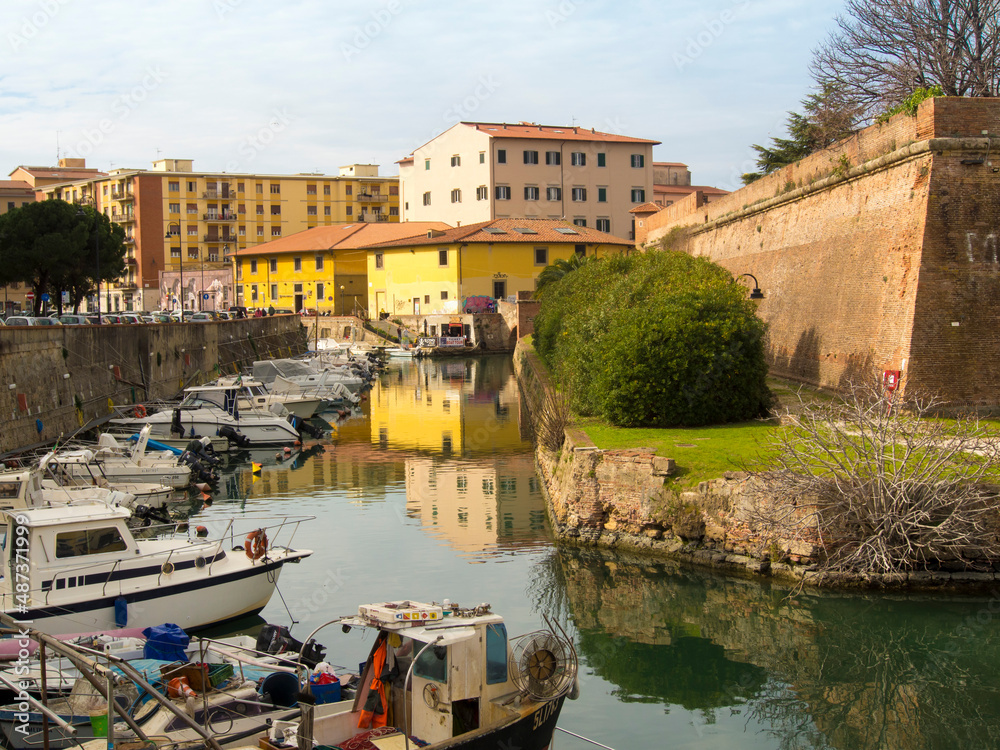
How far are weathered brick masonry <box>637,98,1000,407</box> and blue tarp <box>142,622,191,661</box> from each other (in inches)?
587

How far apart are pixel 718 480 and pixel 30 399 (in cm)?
2095

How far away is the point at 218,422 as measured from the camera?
3172 centimetres

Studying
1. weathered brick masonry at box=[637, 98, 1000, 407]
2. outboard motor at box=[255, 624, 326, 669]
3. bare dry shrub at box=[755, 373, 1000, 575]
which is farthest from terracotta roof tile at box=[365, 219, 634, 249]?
outboard motor at box=[255, 624, 326, 669]

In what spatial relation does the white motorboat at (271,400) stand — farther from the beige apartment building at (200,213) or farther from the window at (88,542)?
the beige apartment building at (200,213)

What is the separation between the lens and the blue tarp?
1202cm

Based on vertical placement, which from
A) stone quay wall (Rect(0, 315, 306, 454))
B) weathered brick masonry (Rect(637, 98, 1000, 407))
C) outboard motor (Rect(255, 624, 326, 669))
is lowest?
outboard motor (Rect(255, 624, 326, 669))

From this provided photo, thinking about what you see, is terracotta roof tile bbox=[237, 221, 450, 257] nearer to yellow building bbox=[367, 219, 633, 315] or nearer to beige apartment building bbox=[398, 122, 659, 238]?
beige apartment building bbox=[398, 122, 659, 238]

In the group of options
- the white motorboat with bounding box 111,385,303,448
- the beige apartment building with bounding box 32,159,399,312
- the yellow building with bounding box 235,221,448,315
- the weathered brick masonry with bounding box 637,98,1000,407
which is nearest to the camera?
the weathered brick masonry with bounding box 637,98,1000,407

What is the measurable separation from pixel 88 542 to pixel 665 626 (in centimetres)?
879

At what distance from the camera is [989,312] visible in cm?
1992

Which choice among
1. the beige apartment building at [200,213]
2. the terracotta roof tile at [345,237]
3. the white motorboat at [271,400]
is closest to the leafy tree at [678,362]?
the white motorboat at [271,400]

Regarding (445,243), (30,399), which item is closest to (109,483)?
(30,399)

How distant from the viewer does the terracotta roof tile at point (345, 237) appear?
7888 centimetres

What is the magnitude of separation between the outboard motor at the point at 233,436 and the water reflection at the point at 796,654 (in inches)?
683
